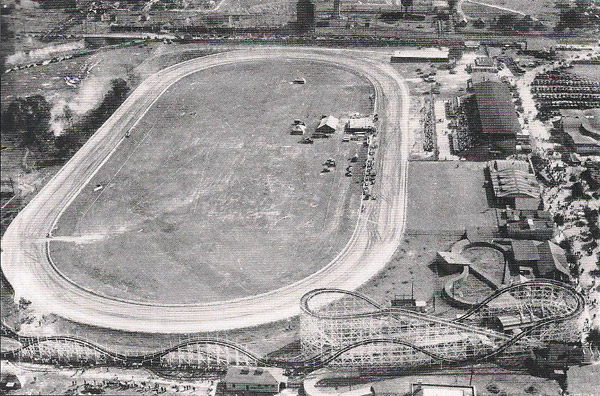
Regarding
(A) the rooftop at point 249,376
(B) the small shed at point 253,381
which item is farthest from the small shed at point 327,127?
(B) the small shed at point 253,381

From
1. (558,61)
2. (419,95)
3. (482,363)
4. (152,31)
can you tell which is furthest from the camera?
(152,31)

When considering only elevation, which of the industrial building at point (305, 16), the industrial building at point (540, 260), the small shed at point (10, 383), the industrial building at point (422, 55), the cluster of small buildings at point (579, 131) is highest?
the industrial building at point (305, 16)

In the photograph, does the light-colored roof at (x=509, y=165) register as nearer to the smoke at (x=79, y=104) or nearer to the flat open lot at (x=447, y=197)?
the flat open lot at (x=447, y=197)

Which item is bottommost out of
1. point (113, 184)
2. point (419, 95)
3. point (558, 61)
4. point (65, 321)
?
point (65, 321)

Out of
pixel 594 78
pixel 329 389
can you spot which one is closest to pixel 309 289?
pixel 329 389

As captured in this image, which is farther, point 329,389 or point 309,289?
point 309,289

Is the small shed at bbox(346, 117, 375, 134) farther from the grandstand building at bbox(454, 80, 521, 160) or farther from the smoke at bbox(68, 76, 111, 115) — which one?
the smoke at bbox(68, 76, 111, 115)

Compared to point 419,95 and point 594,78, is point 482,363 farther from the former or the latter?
point 594,78
